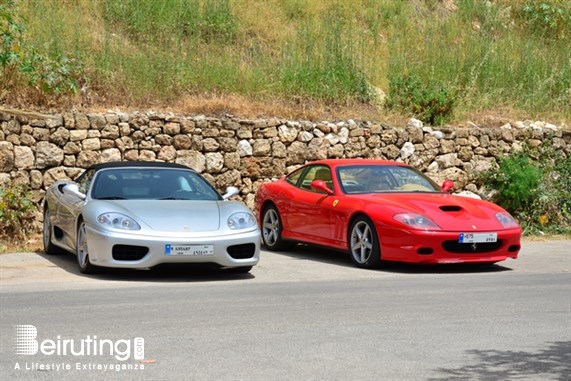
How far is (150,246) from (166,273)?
1146mm

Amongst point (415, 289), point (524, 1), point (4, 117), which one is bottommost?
point (415, 289)

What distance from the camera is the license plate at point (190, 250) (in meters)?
12.1

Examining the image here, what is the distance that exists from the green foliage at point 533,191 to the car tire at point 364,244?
5.80 metres

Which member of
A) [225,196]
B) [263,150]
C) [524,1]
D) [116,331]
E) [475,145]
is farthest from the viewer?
[524,1]

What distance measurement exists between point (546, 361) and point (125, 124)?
11.4m

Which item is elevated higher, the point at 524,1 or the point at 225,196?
the point at 524,1

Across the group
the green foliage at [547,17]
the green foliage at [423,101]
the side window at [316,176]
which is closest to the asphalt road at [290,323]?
the side window at [316,176]

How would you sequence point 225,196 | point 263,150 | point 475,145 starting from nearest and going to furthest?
point 225,196 < point 263,150 < point 475,145

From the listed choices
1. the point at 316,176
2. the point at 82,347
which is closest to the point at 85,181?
the point at 316,176

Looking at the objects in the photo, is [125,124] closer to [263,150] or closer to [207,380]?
[263,150]

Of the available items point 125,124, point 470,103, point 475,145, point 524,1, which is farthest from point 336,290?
point 524,1

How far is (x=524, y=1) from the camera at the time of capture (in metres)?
30.4

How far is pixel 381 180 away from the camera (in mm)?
15297

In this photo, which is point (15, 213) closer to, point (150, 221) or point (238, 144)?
point (238, 144)
